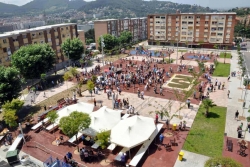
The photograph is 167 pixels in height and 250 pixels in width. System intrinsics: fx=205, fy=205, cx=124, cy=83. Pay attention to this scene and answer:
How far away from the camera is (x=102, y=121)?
18.6 m

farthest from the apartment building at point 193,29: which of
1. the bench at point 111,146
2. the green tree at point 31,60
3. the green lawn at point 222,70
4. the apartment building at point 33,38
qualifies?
the bench at point 111,146

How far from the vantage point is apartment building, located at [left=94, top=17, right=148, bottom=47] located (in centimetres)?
7112

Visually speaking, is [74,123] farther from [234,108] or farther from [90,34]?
[90,34]

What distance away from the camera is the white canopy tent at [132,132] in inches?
628

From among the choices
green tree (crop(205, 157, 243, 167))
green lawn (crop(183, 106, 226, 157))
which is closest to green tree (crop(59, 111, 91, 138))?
green lawn (crop(183, 106, 226, 157))

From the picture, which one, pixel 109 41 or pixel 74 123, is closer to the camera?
pixel 74 123

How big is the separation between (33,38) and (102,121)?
32.4 metres

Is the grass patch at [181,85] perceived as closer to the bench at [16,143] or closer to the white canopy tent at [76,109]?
the white canopy tent at [76,109]

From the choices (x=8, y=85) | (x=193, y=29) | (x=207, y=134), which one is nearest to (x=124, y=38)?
(x=193, y=29)

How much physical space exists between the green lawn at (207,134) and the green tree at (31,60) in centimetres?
2515

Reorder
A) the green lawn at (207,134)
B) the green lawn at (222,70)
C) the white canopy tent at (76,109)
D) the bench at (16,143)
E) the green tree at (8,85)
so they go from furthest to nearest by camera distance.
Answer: the green lawn at (222,70) → the green tree at (8,85) → the white canopy tent at (76,109) → the bench at (16,143) → the green lawn at (207,134)

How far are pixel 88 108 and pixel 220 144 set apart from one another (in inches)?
507

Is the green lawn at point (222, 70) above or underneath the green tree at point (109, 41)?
underneath

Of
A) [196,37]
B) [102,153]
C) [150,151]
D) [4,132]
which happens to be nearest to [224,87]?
[150,151]
